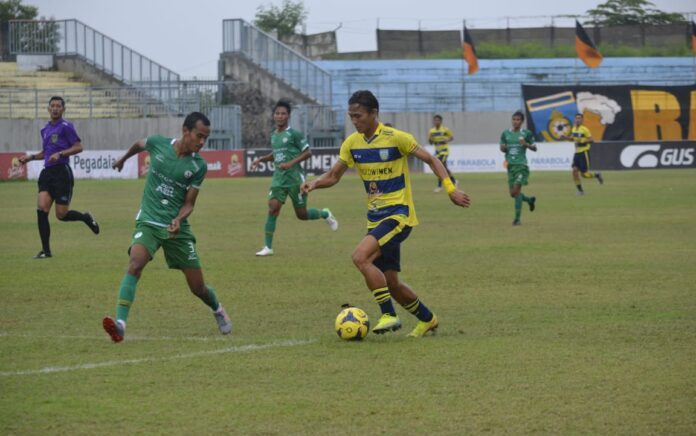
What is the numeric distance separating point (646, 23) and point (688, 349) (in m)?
81.1

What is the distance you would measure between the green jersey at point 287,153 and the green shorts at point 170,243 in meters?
8.13

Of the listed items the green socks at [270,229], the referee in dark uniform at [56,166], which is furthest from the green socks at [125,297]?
the green socks at [270,229]

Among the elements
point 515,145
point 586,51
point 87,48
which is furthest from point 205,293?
point 586,51

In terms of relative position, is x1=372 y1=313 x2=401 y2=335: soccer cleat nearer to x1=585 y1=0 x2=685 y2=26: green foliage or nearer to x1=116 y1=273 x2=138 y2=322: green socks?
x1=116 y1=273 x2=138 y2=322: green socks

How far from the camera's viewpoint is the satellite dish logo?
5050 cm

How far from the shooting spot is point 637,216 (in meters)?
25.0

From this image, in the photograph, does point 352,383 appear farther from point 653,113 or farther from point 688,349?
point 653,113

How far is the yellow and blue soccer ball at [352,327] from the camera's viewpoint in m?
9.74

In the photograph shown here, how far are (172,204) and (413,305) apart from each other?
7.57 ft

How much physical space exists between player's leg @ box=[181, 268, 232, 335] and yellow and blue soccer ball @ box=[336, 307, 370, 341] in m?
1.15

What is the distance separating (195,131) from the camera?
32.8ft

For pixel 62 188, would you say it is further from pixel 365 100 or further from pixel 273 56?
pixel 273 56

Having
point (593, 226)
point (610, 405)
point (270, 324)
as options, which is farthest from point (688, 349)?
point (593, 226)

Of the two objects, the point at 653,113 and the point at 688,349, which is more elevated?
the point at 653,113
